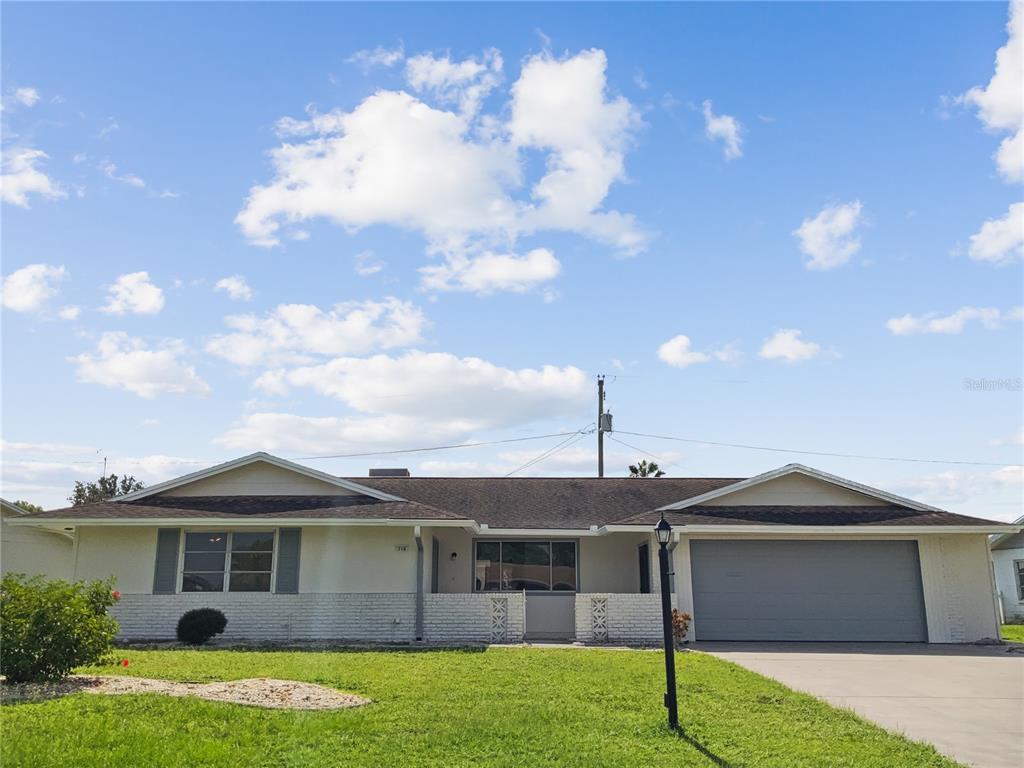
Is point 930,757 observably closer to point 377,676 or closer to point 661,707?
point 661,707

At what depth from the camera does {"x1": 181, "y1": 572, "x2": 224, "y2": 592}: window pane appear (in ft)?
61.5

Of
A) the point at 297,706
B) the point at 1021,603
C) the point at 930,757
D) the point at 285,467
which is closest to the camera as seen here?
the point at 930,757

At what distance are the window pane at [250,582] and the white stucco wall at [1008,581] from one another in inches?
1017

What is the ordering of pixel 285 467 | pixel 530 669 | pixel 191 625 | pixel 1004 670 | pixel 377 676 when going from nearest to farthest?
pixel 377 676, pixel 530 669, pixel 1004 670, pixel 191 625, pixel 285 467

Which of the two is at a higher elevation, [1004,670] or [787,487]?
[787,487]

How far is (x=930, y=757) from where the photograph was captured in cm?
758

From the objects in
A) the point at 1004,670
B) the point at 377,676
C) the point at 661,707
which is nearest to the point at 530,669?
the point at 377,676

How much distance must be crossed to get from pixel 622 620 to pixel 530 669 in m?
6.00

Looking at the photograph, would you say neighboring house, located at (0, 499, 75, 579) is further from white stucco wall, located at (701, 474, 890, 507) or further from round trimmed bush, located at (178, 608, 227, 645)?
white stucco wall, located at (701, 474, 890, 507)

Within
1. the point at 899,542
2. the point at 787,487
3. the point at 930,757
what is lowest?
the point at 930,757

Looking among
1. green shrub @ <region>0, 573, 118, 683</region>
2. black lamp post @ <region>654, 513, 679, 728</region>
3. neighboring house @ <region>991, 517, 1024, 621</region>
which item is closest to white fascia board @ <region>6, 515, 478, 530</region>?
green shrub @ <region>0, 573, 118, 683</region>

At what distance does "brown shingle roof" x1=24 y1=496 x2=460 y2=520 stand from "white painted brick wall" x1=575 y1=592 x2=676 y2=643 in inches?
137

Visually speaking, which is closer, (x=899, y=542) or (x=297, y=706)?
(x=297, y=706)

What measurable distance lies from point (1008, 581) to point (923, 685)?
76.1 feet
